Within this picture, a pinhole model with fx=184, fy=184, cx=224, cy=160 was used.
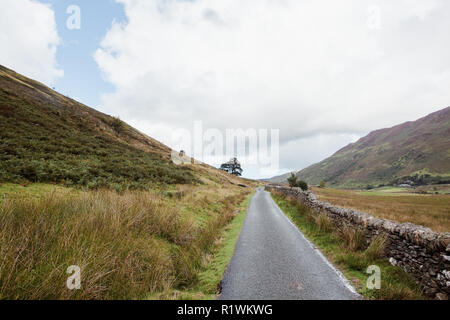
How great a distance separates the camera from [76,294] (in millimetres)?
2771

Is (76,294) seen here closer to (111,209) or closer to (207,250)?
(111,209)

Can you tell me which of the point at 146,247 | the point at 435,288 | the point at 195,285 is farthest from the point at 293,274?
the point at 146,247

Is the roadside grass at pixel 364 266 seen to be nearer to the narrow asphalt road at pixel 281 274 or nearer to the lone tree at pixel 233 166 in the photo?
the narrow asphalt road at pixel 281 274

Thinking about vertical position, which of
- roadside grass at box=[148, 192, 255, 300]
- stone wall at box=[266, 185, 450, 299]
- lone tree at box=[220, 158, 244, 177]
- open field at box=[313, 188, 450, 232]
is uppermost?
Answer: lone tree at box=[220, 158, 244, 177]

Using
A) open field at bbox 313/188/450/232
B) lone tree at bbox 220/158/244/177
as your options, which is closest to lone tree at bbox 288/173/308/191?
open field at bbox 313/188/450/232

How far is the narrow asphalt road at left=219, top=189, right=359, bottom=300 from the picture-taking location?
3.68 metres

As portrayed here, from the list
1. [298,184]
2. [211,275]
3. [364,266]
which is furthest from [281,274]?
[298,184]

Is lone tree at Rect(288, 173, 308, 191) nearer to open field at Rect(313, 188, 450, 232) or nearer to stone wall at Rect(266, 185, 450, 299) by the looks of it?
open field at Rect(313, 188, 450, 232)

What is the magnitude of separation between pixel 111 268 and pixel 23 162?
11087 millimetres

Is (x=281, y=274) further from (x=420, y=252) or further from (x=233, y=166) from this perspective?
(x=233, y=166)

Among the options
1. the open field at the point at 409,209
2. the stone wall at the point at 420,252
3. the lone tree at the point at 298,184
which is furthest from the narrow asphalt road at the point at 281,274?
the lone tree at the point at 298,184

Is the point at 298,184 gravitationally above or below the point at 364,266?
above

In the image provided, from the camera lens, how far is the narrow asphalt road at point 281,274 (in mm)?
3682

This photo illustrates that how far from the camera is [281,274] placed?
4.49 m
